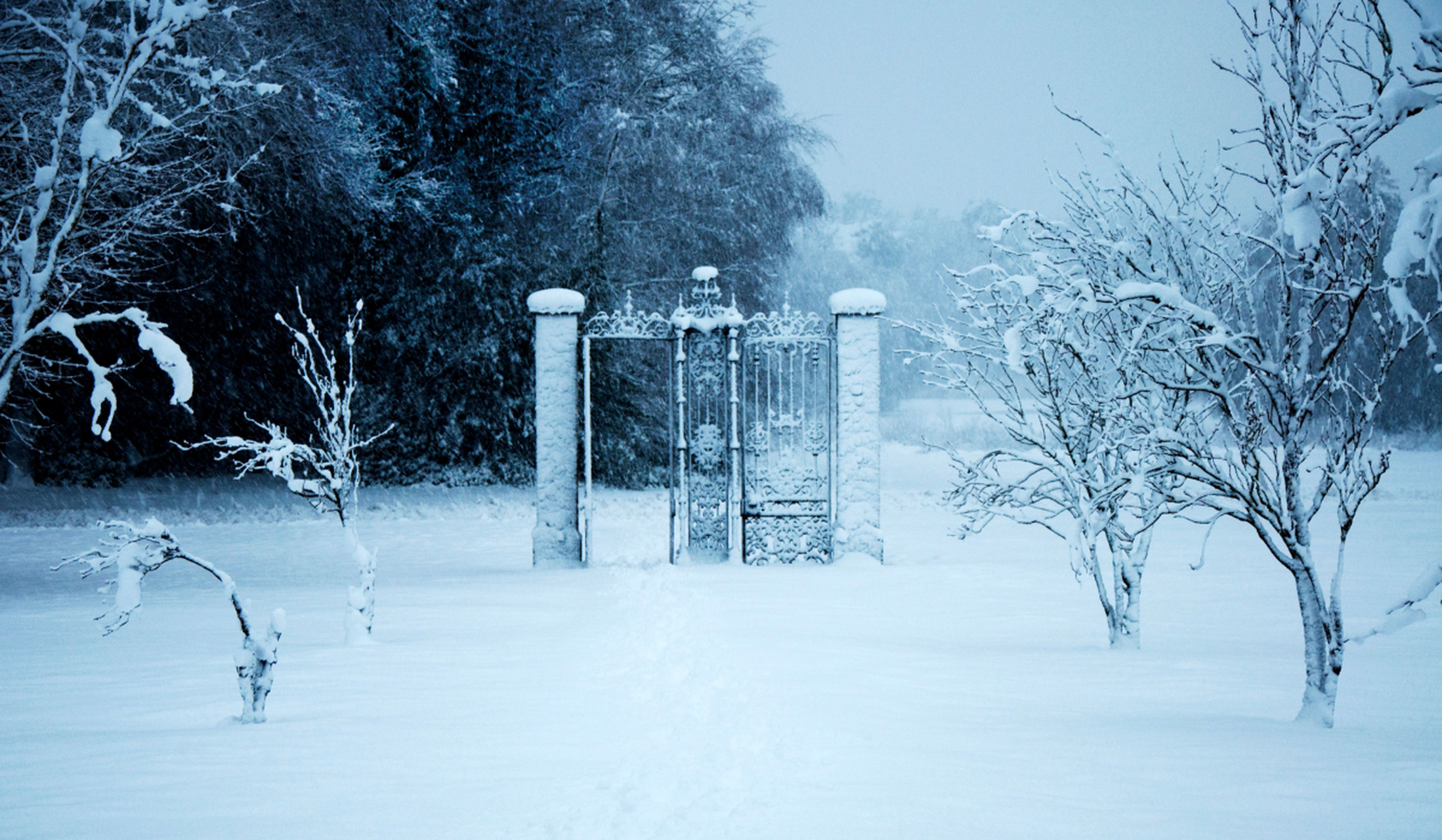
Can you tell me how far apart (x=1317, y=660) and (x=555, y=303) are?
26.6 feet

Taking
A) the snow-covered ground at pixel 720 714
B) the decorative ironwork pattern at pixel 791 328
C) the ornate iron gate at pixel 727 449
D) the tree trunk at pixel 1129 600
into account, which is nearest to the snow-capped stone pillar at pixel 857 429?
the ornate iron gate at pixel 727 449

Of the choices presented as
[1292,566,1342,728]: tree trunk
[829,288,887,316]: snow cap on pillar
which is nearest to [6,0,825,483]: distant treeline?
[829,288,887,316]: snow cap on pillar

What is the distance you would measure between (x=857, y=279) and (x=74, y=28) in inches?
1999

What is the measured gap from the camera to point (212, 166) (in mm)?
13086

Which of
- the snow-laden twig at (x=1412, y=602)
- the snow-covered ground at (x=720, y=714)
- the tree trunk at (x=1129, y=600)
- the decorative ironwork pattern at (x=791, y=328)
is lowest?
the snow-covered ground at (x=720, y=714)

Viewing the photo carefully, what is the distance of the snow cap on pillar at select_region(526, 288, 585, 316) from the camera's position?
36.5 feet

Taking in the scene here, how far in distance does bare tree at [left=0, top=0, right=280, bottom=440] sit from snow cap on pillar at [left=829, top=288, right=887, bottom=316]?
19.0ft

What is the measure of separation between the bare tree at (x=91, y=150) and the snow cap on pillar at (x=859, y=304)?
19.0 feet

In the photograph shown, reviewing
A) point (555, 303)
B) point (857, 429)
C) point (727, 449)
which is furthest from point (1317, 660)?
point (555, 303)

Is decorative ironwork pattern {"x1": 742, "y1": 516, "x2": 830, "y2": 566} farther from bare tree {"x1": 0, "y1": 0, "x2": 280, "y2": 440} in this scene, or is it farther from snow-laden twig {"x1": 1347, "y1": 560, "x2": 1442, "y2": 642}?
snow-laden twig {"x1": 1347, "y1": 560, "x2": 1442, "y2": 642}

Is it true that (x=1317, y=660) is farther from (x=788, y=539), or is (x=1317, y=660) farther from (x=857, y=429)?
(x=788, y=539)

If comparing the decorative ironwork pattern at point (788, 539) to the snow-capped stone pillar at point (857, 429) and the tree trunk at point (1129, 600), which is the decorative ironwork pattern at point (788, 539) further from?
the tree trunk at point (1129, 600)

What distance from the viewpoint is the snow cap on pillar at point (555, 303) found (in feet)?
36.5

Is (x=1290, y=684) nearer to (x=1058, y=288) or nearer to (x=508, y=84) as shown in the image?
(x=1058, y=288)
